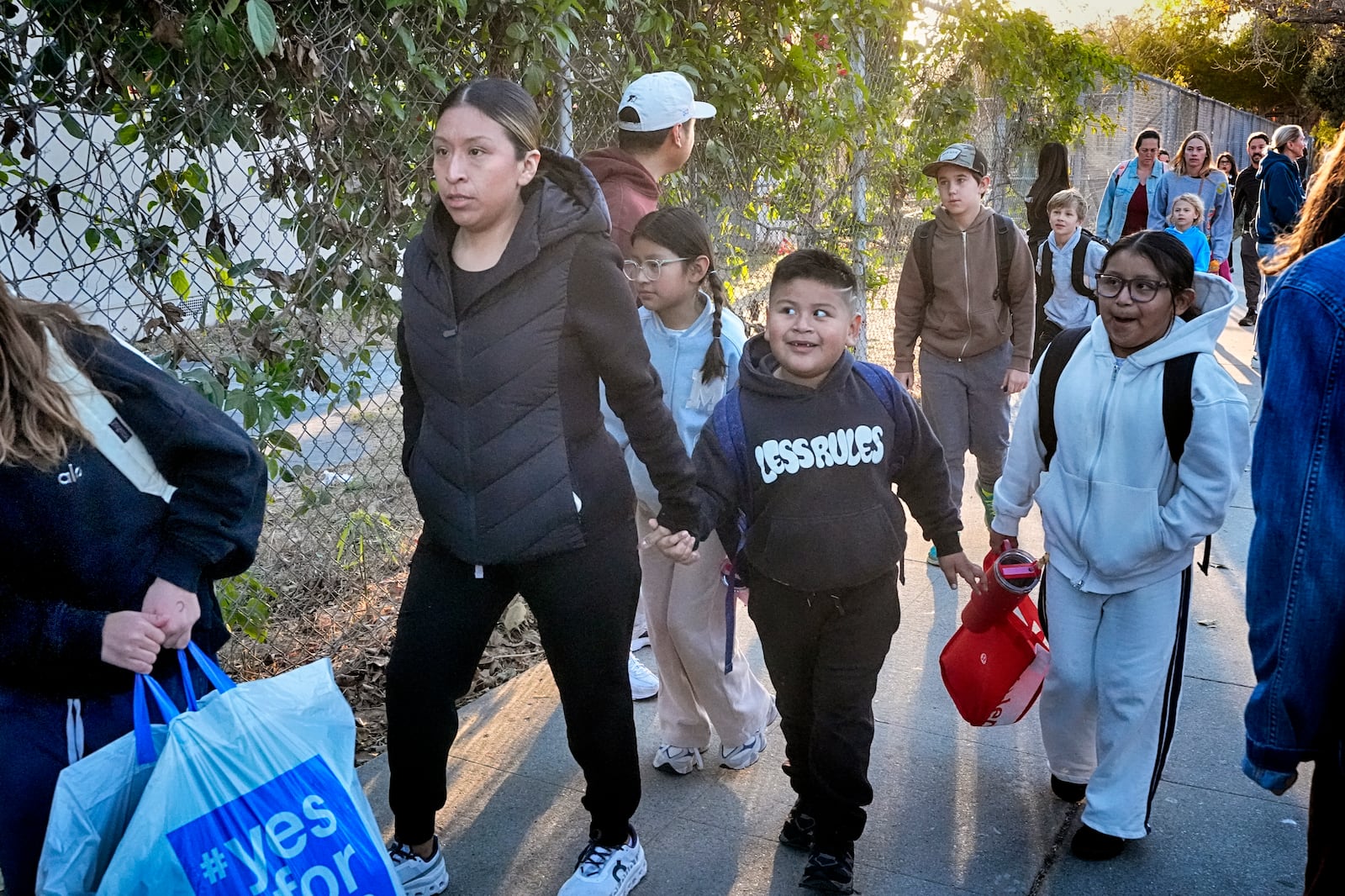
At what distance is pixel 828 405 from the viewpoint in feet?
9.34

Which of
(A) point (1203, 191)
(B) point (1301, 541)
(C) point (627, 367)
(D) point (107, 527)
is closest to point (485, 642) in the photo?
(C) point (627, 367)

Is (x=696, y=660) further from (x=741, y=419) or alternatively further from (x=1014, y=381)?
(x=1014, y=381)

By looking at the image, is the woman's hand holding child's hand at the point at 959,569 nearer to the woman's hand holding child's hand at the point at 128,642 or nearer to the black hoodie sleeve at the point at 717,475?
the black hoodie sleeve at the point at 717,475

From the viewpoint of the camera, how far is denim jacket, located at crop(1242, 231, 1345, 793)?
1.51 meters

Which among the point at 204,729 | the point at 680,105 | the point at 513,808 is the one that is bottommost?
the point at 513,808

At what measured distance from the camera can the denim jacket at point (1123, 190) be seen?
9836mm

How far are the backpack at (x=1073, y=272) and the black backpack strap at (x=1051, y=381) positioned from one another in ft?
10.7

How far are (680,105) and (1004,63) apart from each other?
5.79 meters

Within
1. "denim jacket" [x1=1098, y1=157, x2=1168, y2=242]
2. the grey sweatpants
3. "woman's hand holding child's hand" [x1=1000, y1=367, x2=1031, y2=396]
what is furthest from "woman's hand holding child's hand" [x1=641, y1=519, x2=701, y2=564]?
"denim jacket" [x1=1098, y1=157, x2=1168, y2=242]

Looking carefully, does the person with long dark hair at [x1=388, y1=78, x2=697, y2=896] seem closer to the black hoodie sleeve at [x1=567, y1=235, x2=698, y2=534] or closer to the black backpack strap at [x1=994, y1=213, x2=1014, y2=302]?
the black hoodie sleeve at [x1=567, y1=235, x2=698, y2=534]

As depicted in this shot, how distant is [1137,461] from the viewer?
9.45 ft

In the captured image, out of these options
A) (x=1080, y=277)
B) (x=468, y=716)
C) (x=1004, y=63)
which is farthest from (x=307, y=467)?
(x=1004, y=63)

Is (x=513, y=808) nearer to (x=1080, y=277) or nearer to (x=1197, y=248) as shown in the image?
(x=1080, y=277)

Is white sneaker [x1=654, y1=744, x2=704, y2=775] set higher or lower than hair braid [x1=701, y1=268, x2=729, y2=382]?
lower
